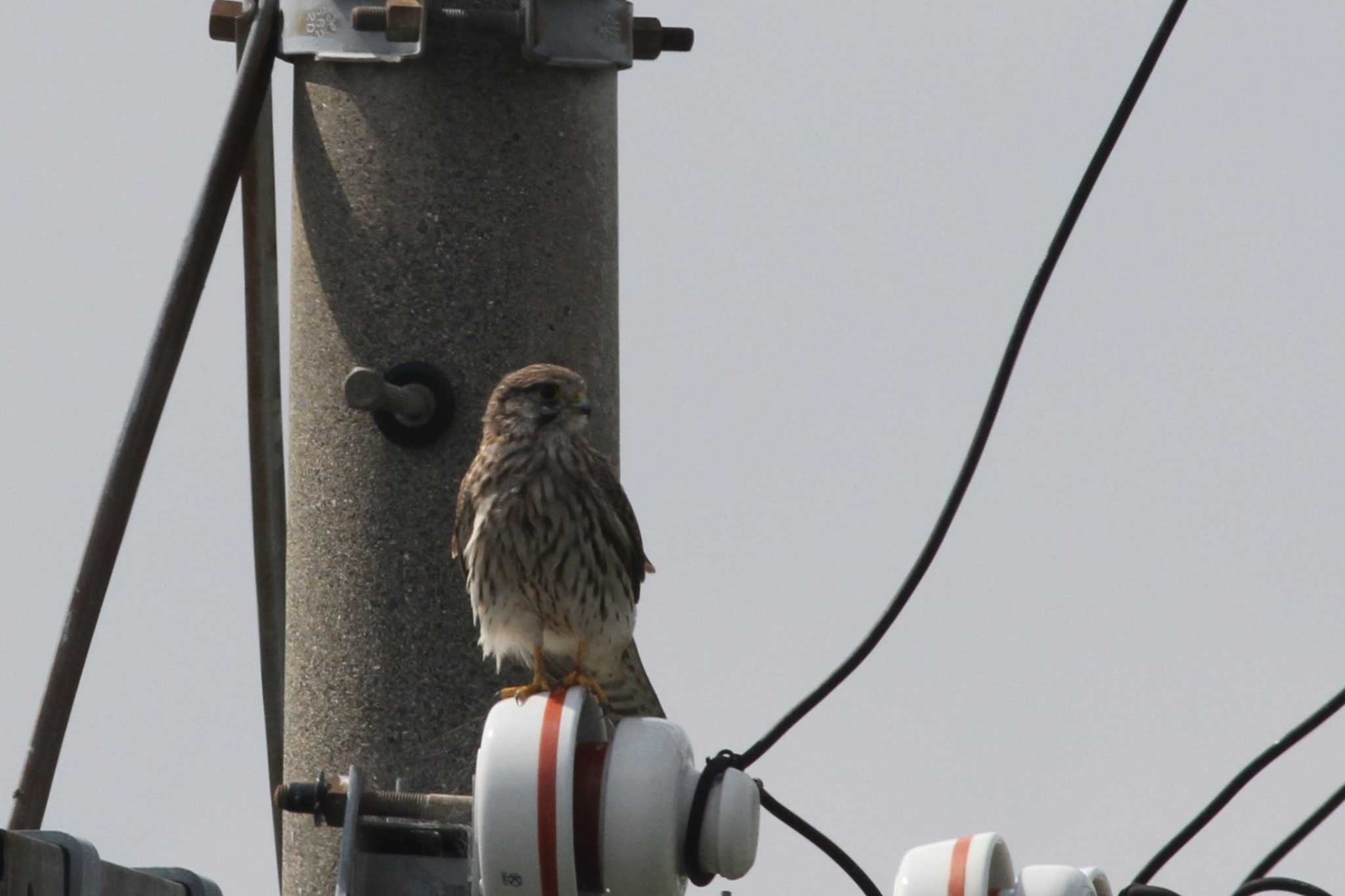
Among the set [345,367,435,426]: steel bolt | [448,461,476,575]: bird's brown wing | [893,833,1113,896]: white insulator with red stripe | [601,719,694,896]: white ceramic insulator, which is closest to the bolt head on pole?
[345,367,435,426]: steel bolt

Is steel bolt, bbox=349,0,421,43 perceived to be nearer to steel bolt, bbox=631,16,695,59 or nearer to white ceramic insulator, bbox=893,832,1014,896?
steel bolt, bbox=631,16,695,59

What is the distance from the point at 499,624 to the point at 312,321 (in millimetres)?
817

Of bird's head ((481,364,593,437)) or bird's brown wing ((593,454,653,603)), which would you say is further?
bird's brown wing ((593,454,653,603))

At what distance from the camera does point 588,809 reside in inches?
179

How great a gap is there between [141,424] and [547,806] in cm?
191

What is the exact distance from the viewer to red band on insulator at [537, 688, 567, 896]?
4.46m

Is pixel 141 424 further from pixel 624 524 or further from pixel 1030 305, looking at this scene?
pixel 1030 305

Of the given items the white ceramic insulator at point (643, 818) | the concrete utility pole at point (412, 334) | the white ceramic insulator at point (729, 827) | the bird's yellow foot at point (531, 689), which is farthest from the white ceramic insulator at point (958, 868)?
the concrete utility pole at point (412, 334)

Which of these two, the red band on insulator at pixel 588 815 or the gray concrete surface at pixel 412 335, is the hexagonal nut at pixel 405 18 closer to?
the gray concrete surface at pixel 412 335

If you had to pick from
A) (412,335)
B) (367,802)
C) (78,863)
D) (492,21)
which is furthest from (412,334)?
(78,863)

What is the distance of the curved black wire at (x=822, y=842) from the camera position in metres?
5.18

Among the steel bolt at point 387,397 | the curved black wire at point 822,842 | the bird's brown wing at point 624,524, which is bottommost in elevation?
the curved black wire at point 822,842

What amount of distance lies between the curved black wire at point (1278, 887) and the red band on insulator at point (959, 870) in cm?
55

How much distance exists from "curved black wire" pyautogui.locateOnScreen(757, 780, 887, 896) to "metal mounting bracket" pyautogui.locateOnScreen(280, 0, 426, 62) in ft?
5.90
